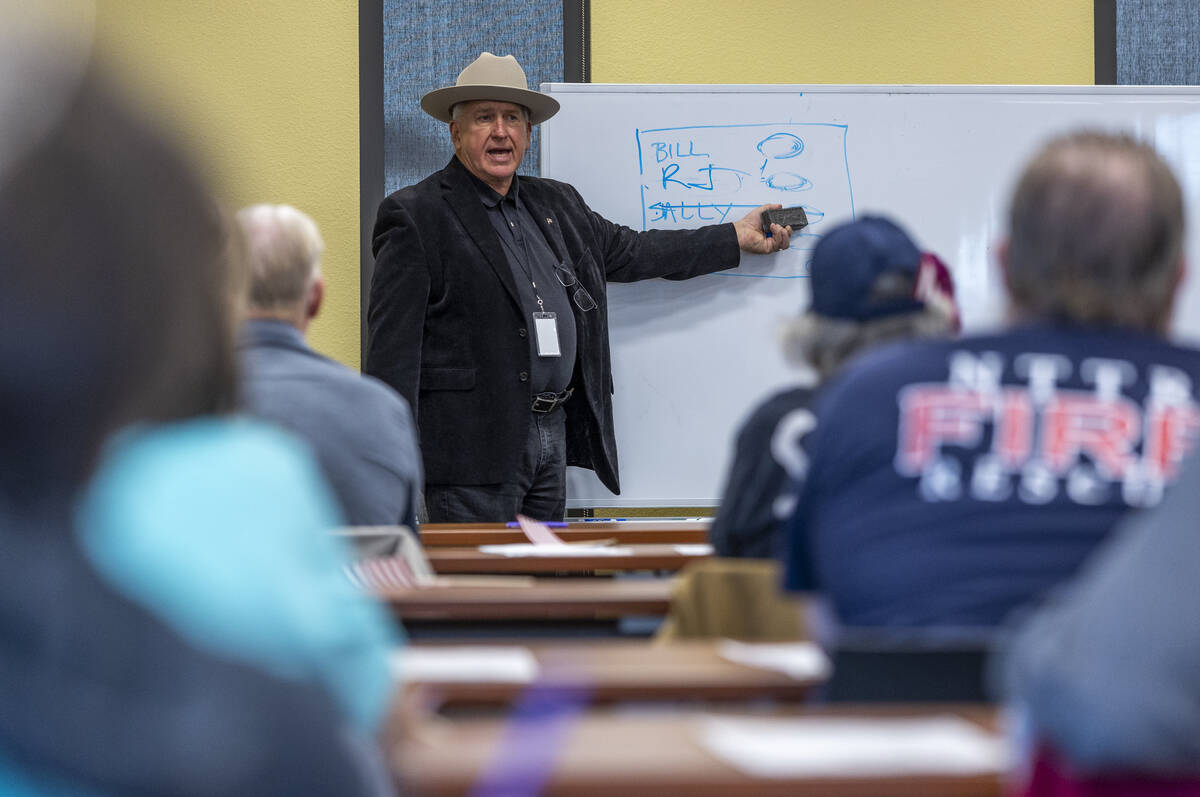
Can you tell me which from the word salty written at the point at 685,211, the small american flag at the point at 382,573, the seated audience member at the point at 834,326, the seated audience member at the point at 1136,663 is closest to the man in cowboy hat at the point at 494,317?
the word salty written at the point at 685,211

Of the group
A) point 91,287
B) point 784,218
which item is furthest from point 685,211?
point 91,287

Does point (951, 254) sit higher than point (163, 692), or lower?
higher

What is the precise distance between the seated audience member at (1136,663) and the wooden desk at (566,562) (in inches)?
50.3

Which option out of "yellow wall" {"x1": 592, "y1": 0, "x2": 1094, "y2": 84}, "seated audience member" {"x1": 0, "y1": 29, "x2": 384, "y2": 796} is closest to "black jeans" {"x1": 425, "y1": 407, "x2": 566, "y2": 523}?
"yellow wall" {"x1": 592, "y1": 0, "x2": 1094, "y2": 84}

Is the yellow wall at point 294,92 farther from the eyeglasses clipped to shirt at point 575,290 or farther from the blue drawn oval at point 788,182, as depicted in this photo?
the blue drawn oval at point 788,182

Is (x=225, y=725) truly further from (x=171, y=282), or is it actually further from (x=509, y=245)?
(x=509, y=245)

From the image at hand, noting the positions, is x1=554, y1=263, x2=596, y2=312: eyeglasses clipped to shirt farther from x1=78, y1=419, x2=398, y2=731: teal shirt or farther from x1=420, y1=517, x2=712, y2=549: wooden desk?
x1=78, y1=419, x2=398, y2=731: teal shirt

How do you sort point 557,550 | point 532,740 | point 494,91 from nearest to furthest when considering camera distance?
point 532,740
point 557,550
point 494,91

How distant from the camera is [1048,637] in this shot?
0.64 m

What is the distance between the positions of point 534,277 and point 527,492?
0.60 meters

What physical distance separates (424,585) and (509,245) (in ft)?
6.63

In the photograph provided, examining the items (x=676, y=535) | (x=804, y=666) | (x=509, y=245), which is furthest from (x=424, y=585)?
(x=509, y=245)

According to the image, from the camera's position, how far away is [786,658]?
1.03 metres

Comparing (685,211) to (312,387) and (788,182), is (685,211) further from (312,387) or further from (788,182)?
(312,387)
